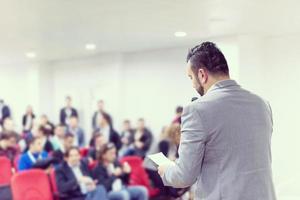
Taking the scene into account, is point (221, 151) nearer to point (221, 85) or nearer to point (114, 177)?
point (221, 85)

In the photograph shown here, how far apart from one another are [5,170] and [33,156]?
0.35 metres

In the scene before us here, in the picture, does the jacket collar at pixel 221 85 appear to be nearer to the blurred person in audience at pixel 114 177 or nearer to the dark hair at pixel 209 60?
the dark hair at pixel 209 60

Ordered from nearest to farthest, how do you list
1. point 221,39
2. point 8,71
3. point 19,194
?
point 19,194 < point 221,39 < point 8,71

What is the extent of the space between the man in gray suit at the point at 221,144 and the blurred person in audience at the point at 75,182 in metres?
3.40

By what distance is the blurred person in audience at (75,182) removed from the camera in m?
4.82

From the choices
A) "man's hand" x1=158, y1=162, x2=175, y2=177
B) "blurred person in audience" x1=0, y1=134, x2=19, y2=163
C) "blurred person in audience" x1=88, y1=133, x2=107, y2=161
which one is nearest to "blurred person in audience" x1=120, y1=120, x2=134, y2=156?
"blurred person in audience" x1=88, y1=133, x2=107, y2=161

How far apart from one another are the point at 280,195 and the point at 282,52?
7.21ft

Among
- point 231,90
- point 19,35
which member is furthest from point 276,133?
point 231,90

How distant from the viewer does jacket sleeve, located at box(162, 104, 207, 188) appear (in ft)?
4.93

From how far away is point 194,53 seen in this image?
164 centimetres

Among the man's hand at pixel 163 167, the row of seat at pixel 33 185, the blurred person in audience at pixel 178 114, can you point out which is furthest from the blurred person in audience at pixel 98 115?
the man's hand at pixel 163 167

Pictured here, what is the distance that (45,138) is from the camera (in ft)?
20.7

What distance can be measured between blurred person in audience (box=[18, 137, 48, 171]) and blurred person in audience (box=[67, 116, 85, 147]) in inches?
114

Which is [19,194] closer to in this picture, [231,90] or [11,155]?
[11,155]
